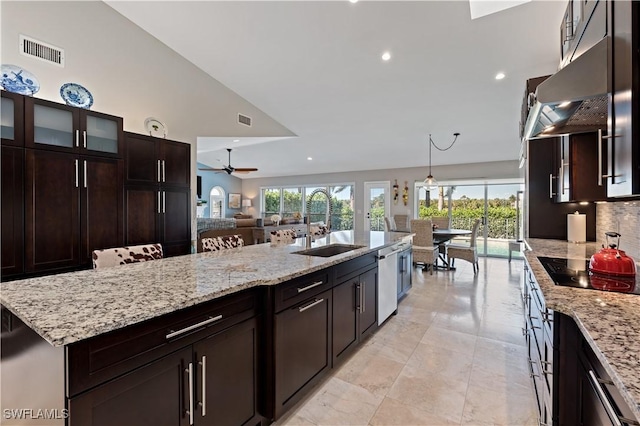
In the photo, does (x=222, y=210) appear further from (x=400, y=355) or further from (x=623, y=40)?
(x=623, y=40)

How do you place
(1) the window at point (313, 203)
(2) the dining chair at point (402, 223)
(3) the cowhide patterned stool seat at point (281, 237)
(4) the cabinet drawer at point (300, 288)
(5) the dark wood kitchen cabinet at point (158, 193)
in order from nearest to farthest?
(4) the cabinet drawer at point (300, 288) < (3) the cowhide patterned stool seat at point (281, 237) < (5) the dark wood kitchen cabinet at point (158, 193) < (2) the dining chair at point (402, 223) < (1) the window at point (313, 203)

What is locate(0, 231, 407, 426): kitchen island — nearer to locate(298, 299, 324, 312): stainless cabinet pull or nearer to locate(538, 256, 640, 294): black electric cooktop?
locate(298, 299, 324, 312): stainless cabinet pull

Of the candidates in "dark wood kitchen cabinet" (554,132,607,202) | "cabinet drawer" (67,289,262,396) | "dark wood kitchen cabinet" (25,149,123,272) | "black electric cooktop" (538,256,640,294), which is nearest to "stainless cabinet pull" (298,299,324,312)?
"cabinet drawer" (67,289,262,396)

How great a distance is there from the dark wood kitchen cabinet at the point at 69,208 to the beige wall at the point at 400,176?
6926 mm

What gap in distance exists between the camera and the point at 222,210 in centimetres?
1169

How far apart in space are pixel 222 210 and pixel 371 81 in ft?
29.9

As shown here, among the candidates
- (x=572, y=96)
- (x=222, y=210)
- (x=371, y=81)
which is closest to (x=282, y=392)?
(x=572, y=96)

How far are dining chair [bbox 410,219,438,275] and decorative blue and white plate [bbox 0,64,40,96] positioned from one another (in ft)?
17.5

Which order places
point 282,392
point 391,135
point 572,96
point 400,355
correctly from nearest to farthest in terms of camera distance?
point 572,96, point 282,392, point 400,355, point 391,135

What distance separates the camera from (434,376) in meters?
2.16

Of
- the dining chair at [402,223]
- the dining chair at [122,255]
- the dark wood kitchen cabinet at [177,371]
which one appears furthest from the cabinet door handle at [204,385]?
the dining chair at [402,223]

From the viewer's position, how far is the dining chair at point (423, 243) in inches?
201

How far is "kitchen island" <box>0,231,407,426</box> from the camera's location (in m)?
0.93

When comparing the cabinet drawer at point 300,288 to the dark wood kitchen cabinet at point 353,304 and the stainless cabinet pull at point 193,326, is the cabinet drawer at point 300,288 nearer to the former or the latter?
the dark wood kitchen cabinet at point 353,304
